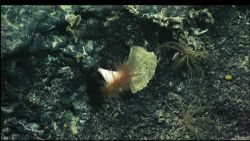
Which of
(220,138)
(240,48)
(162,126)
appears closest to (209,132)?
(220,138)

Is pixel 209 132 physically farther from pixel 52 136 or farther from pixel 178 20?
pixel 52 136

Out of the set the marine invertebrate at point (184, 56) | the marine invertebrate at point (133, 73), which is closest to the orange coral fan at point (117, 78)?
the marine invertebrate at point (133, 73)

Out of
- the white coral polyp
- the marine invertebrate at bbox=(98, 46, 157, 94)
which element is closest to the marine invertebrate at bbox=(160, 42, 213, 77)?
the marine invertebrate at bbox=(98, 46, 157, 94)

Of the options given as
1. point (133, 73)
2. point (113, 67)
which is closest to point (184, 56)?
point (133, 73)

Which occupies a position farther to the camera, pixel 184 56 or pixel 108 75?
pixel 184 56

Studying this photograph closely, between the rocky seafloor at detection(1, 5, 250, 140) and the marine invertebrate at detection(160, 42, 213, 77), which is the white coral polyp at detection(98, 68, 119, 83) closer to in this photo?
the rocky seafloor at detection(1, 5, 250, 140)

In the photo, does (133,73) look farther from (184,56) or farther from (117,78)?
(184,56)
